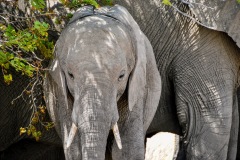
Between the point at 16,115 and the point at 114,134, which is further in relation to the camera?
the point at 16,115

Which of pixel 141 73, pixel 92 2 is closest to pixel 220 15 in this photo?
pixel 141 73

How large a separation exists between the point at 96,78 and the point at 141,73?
1.78ft

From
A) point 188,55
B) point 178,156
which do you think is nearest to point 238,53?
point 188,55

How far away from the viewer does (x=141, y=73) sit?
28.4 ft

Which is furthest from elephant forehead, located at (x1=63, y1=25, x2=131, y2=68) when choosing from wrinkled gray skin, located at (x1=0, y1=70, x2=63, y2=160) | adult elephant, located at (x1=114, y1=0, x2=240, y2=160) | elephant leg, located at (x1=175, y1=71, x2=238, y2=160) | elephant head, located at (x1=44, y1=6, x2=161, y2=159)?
elephant leg, located at (x1=175, y1=71, x2=238, y2=160)

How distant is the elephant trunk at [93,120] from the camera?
805 cm

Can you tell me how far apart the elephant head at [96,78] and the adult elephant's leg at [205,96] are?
95 centimetres

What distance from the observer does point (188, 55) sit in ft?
32.6

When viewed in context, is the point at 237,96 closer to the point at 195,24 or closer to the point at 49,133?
the point at 195,24

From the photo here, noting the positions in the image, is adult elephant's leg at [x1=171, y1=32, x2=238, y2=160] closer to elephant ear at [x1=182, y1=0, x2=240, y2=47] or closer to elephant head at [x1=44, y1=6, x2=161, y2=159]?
elephant ear at [x1=182, y1=0, x2=240, y2=47]

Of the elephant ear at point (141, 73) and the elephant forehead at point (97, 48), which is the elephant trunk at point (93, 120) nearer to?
the elephant forehead at point (97, 48)

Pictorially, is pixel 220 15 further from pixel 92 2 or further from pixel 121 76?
pixel 121 76

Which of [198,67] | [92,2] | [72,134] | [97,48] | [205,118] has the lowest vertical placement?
[205,118]

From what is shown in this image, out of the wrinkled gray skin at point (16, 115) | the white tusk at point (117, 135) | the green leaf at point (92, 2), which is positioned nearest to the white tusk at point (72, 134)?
the white tusk at point (117, 135)
